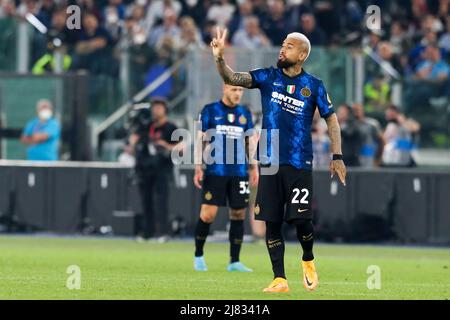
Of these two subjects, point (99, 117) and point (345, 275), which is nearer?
point (345, 275)

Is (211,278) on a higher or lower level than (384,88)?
lower

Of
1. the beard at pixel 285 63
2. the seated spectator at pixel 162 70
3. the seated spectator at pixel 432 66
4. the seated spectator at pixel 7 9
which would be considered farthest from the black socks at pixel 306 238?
the seated spectator at pixel 7 9

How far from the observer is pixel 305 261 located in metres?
14.4

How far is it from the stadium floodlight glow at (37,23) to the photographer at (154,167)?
142 inches

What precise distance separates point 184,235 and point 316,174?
2550 millimetres

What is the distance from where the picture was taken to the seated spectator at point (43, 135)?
86.4 ft

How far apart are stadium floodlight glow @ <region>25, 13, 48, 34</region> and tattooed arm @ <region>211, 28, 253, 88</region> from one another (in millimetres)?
13645

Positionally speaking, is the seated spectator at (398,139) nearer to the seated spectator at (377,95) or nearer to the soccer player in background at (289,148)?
the seated spectator at (377,95)
